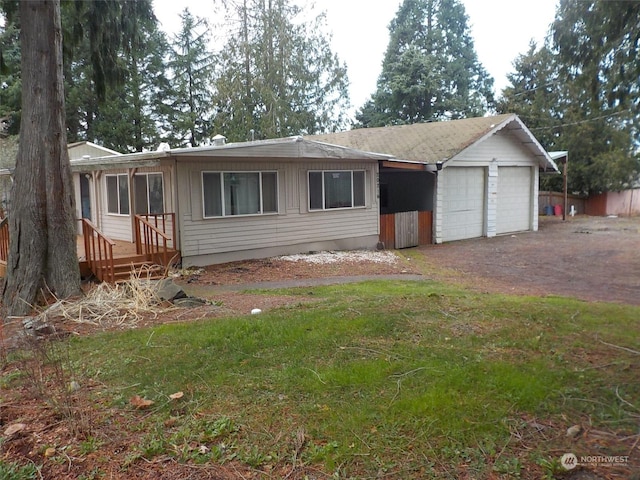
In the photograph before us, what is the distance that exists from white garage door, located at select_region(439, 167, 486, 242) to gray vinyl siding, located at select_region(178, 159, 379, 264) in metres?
3.16

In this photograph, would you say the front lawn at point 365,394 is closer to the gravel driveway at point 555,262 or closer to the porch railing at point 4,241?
the gravel driveway at point 555,262

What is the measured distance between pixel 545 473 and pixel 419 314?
3.12 m

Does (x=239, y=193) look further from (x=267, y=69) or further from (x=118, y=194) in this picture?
(x=267, y=69)

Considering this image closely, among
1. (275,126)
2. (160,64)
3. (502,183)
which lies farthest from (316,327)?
(160,64)

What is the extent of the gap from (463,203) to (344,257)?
6.63 meters

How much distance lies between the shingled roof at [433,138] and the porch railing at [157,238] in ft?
29.0

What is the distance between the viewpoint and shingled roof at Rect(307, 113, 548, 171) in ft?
60.2

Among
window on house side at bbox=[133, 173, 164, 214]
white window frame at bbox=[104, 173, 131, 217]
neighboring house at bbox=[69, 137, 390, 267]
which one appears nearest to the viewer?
neighboring house at bbox=[69, 137, 390, 267]

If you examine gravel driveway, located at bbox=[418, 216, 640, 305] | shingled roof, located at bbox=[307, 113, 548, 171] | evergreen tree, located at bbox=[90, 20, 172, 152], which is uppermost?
evergreen tree, located at bbox=[90, 20, 172, 152]

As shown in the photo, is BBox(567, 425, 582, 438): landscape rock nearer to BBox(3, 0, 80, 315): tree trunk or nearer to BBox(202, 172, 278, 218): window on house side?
BBox(3, 0, 80, 315): tree trunk

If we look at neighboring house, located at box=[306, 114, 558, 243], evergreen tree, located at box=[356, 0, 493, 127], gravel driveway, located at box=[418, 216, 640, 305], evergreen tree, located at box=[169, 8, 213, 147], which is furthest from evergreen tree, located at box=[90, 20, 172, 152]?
gravel driveway, located at box=[418, 216, 640, 305]

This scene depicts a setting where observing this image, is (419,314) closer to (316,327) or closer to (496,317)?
(496,317)

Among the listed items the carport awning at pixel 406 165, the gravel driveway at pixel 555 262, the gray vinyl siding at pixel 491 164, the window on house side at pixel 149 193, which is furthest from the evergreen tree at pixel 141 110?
the gravel driveway at pixel 555 262

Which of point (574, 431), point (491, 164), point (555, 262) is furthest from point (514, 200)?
point (574, 431)
